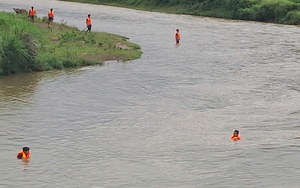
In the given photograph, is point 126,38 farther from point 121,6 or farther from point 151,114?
point 121,6

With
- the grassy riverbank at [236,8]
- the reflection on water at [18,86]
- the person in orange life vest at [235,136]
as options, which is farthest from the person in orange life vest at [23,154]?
the grassy riverbank at [236,8]

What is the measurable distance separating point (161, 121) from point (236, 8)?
35.8 m

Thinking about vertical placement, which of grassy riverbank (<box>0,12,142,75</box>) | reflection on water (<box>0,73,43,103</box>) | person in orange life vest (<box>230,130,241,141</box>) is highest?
grassy riverbank (<box>0,12,142,75</box>)

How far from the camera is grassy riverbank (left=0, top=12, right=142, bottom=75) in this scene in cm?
2656

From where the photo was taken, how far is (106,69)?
29.4 meters

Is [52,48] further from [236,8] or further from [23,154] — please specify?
[236,8]

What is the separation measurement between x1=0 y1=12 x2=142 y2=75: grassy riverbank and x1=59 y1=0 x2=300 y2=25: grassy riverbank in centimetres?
1749

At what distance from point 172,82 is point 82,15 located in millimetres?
27385

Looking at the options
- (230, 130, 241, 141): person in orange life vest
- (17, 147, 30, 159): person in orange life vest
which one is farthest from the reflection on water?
(230, 130, 241, 141): person in orange life vest

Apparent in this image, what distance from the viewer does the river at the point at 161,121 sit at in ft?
50.4

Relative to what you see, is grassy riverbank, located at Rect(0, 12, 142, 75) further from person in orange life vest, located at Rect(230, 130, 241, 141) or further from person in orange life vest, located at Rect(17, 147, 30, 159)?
person in orange life vest, located at Rect(230, 130, 241, 141)

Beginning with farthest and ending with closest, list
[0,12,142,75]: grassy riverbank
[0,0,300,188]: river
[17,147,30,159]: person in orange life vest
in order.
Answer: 1. [0,12,142,75]: grassy riverbank
2. [17,147,30,159]: person in orange life vest
3. [0,0,300,188]: river

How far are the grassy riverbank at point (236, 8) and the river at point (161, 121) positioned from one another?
15.6m

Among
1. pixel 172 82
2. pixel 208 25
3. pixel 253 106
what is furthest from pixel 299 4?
pixel 253 106
